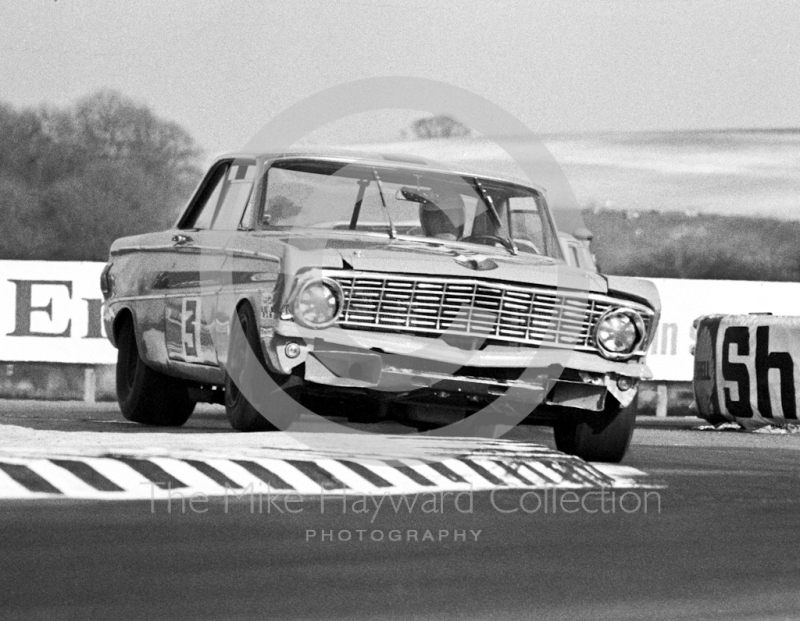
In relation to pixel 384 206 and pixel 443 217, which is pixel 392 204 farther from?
pixel 443 217

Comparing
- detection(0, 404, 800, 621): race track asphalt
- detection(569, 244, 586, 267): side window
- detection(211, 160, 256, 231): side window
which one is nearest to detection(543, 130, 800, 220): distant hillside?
detection(569, 244, 586, 267): side window

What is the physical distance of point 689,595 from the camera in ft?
13.0

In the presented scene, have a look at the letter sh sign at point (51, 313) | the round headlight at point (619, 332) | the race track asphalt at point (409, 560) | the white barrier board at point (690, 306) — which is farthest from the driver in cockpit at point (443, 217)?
the white barrier board at point (690, 306)

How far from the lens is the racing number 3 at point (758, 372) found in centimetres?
1146

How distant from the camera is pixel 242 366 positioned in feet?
22.4

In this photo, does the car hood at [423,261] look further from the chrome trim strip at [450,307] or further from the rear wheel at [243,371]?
the rear wheel at [243,371]

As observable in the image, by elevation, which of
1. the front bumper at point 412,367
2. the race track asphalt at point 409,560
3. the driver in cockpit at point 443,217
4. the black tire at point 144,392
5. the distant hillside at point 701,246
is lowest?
the distant hillside at point 701,246

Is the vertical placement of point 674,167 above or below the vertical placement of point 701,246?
above

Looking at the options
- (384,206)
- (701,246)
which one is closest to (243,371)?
(384,206)

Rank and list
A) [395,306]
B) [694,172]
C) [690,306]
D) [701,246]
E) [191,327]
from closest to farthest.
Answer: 1. [395,306]
2. [191,327]
3. [690,306]
4. [694,172]
5. [701,246]

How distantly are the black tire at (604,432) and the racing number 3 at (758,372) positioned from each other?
456 centimetres

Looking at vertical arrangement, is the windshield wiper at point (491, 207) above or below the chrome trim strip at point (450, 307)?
above

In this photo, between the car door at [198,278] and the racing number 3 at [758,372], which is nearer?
the car door at [198,278]

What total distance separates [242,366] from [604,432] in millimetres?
1717
